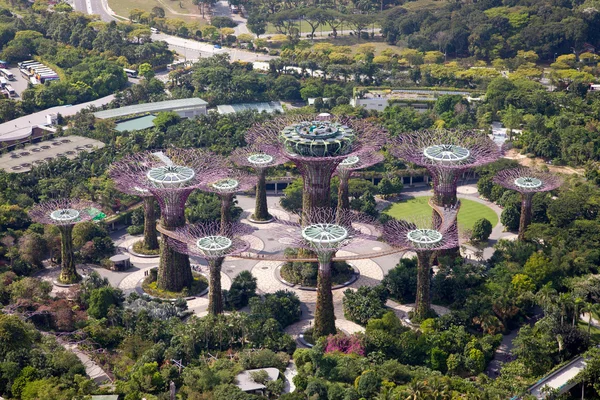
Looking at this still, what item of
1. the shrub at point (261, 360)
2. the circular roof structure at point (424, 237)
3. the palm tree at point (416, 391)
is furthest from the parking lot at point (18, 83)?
the palm tree at point (416, 391)

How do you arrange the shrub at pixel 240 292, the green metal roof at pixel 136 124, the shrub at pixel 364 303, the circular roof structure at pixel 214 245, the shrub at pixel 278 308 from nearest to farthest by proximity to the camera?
1. the circular roof structure at pixel 214 245
2. the shrub at pixel 278 308
3. the shrub at pixel 364 303
4. the shrub at pixel 240 292
5. the green metal roof at pixel 136 124

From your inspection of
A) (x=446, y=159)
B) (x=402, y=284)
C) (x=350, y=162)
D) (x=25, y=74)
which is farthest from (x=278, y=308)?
(x=25, y=74)

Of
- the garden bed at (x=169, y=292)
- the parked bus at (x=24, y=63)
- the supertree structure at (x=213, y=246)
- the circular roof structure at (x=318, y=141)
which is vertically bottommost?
the garden bed at (x=169, y=292)

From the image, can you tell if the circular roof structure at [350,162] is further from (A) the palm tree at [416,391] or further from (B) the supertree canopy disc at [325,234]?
(A) the palm tree at [416,391]

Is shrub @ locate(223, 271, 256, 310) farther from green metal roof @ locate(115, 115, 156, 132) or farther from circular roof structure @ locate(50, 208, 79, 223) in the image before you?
green metal roof @ locate(115, 115, 156, 132)

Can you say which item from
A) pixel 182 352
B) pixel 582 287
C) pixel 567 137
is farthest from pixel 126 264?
pixel 567 137

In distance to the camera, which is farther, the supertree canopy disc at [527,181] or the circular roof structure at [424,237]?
the supertree canopy disc at [527,181]
